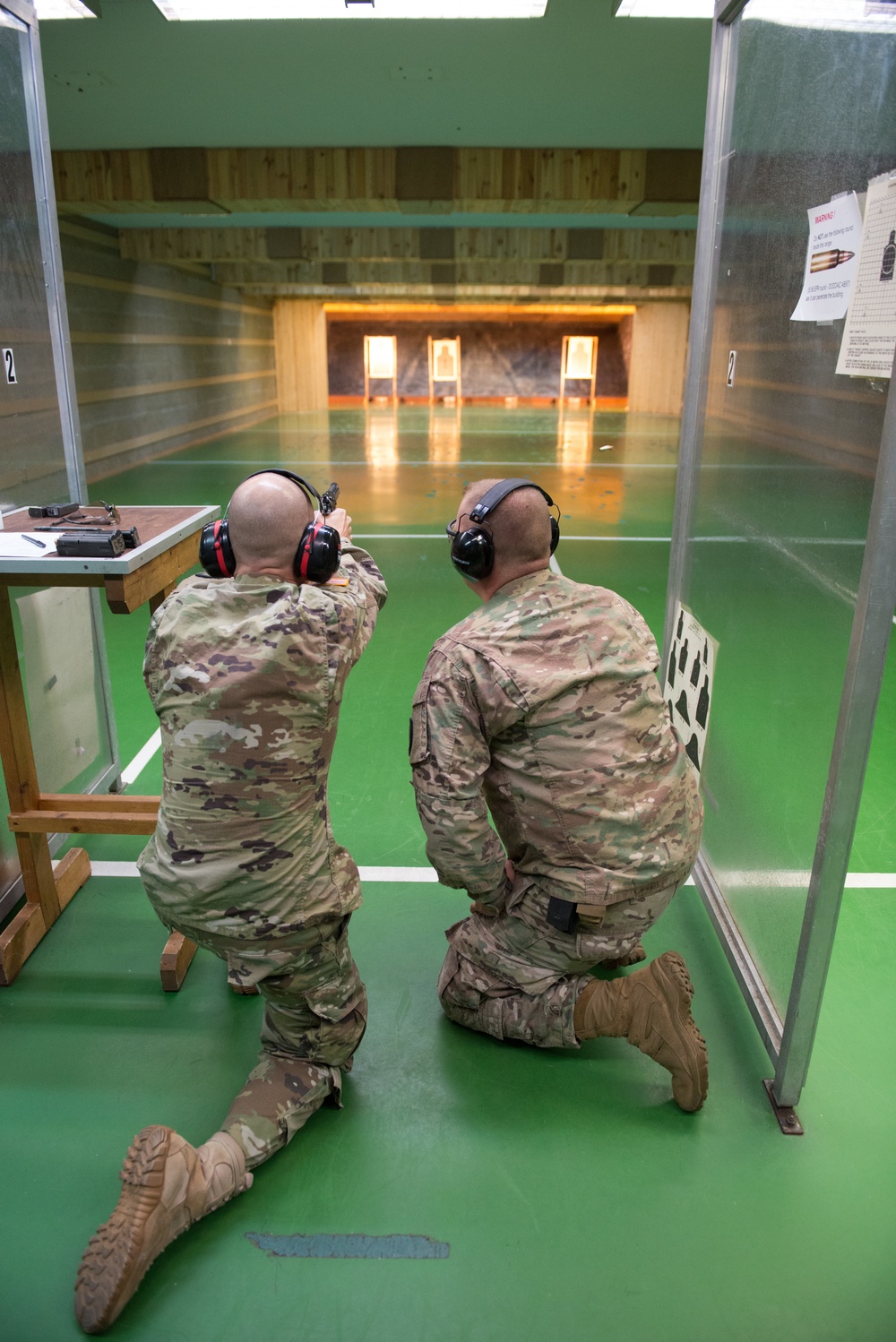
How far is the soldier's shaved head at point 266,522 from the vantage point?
1610 millimetres

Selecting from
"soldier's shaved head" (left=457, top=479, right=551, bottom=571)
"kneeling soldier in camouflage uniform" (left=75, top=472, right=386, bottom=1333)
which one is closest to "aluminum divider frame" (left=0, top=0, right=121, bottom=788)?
"kneeling soldier in camouflage uniform" (left=75, top=472, right=386, bottom=1333)

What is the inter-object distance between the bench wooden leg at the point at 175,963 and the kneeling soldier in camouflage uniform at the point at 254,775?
548 millimetres

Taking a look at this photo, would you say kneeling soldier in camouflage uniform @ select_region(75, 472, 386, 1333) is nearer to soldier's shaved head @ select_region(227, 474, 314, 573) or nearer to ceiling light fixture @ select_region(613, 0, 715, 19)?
soldier's shaved head @ select_region(227, 474, 314, 573)

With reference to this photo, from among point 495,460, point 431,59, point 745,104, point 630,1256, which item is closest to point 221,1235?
point 630,1256

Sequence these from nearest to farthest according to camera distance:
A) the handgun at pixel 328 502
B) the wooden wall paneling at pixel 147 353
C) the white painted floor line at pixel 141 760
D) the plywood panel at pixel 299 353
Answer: the handgun at pixel 328 502 → the white painted floor line at pixel 141 760 → the wooden wall paneling at pixel 147 353 → the plywood panel at pixel 299 353

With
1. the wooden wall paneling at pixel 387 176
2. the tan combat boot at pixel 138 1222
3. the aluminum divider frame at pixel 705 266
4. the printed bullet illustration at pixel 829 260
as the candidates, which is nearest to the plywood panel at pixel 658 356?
the wooden wall paneling at pixel 387 176

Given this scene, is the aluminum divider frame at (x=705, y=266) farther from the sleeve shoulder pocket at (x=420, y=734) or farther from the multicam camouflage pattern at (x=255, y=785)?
the multicam camouflage pattern at (x=255, y=785)

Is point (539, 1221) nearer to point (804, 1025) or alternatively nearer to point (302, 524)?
point (804, 1025)

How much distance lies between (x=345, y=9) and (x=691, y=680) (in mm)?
3529

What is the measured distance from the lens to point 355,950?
7.73 feet

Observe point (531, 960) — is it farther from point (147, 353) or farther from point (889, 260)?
point (147, 353)

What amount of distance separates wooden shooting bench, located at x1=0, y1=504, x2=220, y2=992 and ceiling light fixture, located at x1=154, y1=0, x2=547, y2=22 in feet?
9.37

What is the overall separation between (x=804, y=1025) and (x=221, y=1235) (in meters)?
1.15

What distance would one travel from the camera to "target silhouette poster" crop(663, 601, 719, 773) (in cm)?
239
